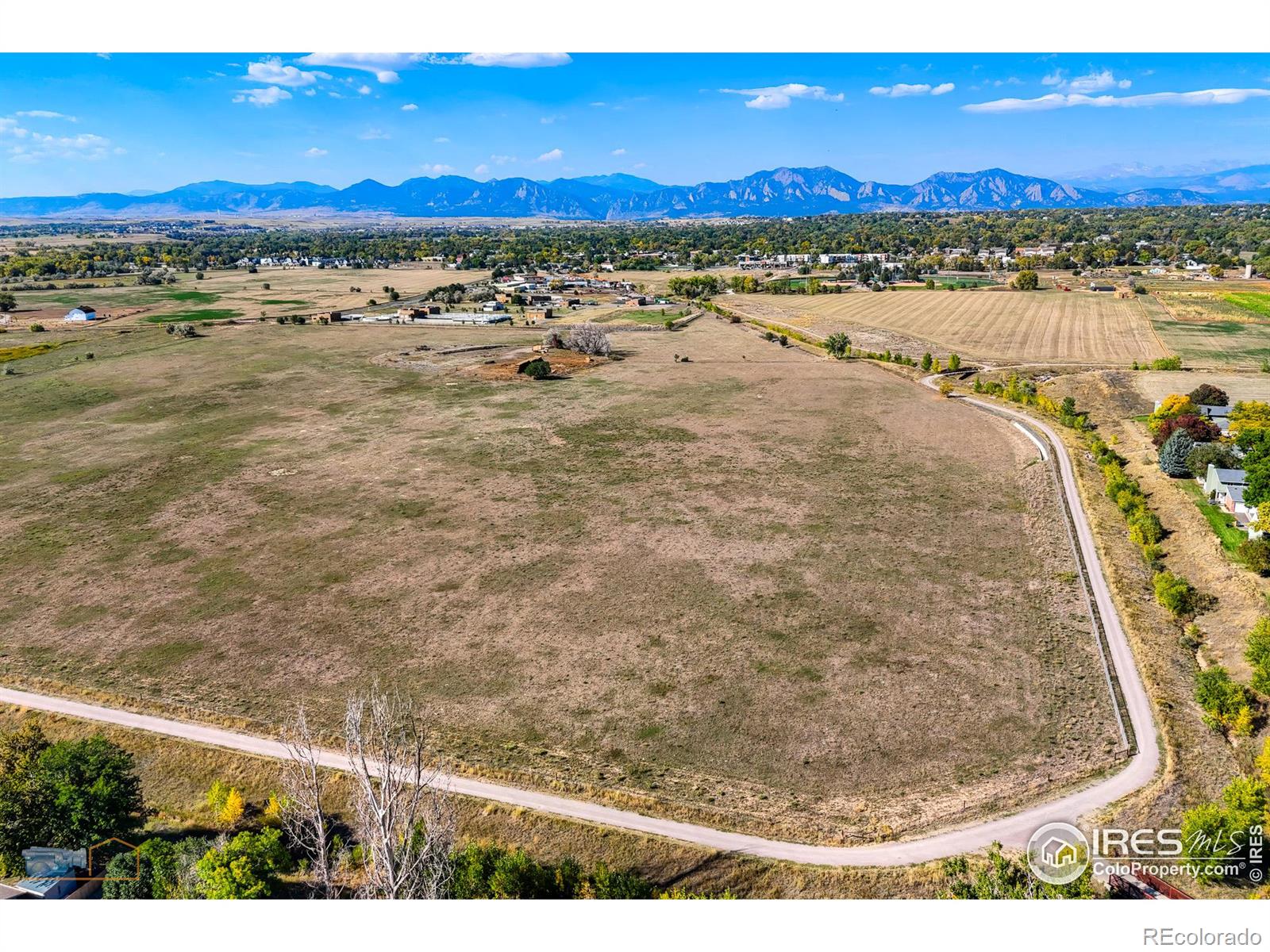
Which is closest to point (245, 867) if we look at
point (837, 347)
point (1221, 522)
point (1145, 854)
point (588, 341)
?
point (1145, 854)

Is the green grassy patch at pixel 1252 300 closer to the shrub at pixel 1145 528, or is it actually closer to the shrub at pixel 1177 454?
the shrub at pixel 1177 454

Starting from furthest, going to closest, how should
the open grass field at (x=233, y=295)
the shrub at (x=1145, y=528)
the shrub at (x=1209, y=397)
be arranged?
the open grass field at (x=233, y=295), the shrub at (x=1209, y=397), the shrub at (x=1145, y=528)

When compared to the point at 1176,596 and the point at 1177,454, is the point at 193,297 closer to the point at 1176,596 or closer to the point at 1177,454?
the point at 1177,454

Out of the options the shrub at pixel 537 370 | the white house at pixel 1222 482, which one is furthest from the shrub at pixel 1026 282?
the white house at pixel 1222 482

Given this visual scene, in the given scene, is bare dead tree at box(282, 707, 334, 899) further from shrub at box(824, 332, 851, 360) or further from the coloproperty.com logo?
shrub at box(824, 332, 851, 360)

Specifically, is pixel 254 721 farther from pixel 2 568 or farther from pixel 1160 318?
pixel 1160 318

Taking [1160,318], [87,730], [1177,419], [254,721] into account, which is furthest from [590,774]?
[1160,318]
